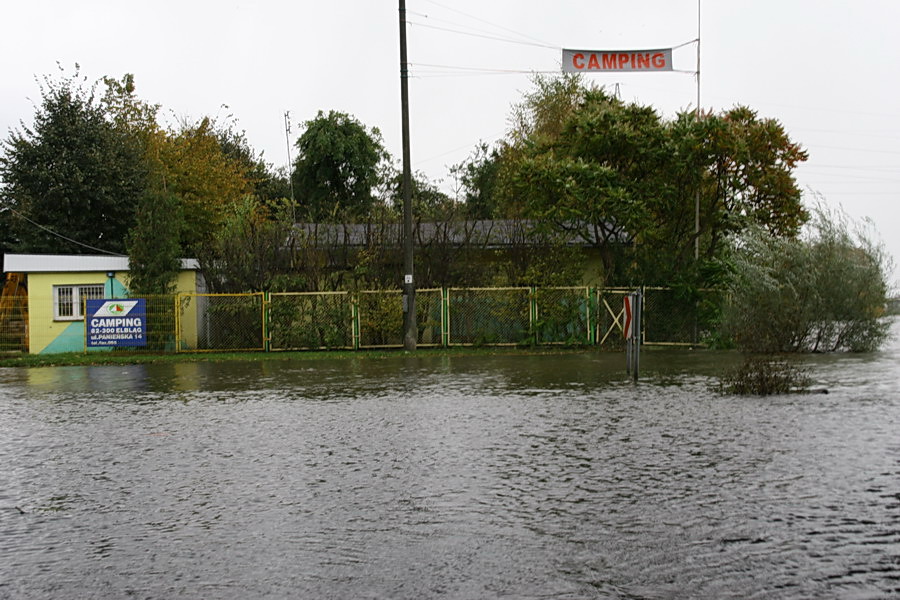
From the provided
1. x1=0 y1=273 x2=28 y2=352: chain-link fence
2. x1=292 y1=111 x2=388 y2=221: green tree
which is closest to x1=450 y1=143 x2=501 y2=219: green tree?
x1=292 y1=111 x2=388 y2=221: green tree

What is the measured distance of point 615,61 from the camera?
27812 millimetres

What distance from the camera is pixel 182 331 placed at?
93.7ft

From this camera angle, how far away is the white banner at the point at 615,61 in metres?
27.6

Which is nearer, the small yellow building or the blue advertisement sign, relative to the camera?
the blue advertisement sign

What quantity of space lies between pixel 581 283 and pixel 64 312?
51.5ft

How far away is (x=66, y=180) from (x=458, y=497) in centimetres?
3532

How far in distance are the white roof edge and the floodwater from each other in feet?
48.4

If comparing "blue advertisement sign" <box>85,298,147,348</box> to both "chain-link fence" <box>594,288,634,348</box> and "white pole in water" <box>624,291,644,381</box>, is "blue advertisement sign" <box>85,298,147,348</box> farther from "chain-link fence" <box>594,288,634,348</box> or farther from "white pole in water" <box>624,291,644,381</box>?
"white pole in water" <box>624,291,644,381</box>

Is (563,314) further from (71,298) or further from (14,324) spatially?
(14,324)

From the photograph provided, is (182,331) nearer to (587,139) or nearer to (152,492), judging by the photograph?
(587,139)

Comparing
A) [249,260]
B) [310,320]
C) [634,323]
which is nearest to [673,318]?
[310,320]

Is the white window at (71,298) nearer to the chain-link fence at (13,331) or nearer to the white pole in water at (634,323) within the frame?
the chain-link fence at (13,331)

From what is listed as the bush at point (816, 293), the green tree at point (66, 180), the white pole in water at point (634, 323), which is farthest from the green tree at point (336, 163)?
the white pole in water at point (634, 323)

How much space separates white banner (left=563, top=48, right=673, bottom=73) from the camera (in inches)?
1088
